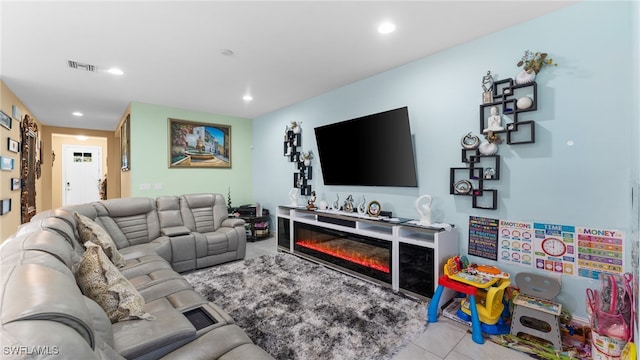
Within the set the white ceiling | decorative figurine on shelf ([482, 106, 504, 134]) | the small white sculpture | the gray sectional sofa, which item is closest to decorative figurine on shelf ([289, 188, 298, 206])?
the white ceiling

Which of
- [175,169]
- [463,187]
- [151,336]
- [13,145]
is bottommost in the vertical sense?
[151,336]

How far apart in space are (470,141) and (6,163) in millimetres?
5795

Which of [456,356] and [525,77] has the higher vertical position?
[525,77]

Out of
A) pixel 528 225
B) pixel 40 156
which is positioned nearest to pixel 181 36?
pixel 528 225

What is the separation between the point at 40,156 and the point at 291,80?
6.73 m

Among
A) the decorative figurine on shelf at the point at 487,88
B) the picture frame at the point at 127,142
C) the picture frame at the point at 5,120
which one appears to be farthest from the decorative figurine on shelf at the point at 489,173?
the picture frame at the point at 5,120

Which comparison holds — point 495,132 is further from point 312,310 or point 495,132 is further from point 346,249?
point 312,310

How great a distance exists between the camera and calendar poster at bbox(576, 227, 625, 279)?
6.40 ft

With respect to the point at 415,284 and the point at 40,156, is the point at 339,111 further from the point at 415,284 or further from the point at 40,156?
the point at 40,156

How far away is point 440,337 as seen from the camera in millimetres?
2102

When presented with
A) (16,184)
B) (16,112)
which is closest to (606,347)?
(16,184)

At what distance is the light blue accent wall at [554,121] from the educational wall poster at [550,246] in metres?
0.05

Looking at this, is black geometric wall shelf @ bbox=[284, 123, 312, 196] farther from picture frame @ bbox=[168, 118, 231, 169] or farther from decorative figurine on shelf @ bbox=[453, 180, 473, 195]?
decorative figurine on shelf @ bbox=[453, 180, 473, 195]

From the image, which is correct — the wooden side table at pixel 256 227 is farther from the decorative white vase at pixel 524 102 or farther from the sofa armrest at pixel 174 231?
the decorative white vase at pixel 524 102
